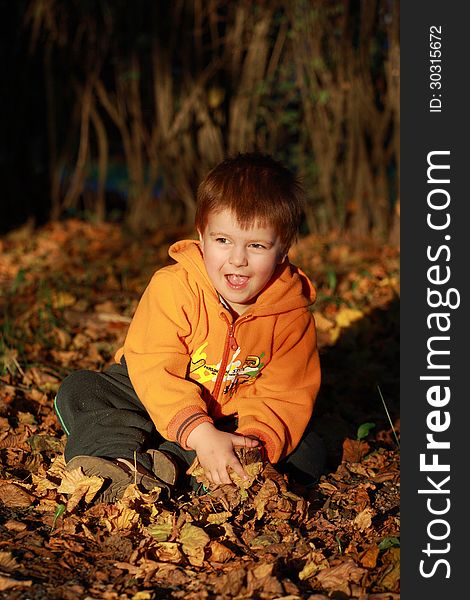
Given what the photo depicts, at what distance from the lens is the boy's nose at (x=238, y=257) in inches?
108

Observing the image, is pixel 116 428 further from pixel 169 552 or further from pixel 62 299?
pixel 62 299

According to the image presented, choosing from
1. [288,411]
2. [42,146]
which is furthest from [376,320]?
[42,146]

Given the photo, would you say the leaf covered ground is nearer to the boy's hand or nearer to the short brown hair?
the boy's hand

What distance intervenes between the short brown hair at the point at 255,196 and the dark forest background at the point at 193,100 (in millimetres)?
3581

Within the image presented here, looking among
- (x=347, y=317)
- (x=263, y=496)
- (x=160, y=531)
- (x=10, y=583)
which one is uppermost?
(x=347, y=317)

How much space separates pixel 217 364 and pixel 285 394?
259mm

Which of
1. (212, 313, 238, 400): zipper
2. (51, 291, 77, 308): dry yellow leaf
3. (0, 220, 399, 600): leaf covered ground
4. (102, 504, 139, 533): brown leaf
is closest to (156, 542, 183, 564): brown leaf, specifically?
(0, 220, 399, 600): leaf covered ground

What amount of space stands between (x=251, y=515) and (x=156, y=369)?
0.57 m

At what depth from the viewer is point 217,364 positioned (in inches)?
115

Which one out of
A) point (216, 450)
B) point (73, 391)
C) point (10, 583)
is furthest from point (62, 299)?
point (10, 583)

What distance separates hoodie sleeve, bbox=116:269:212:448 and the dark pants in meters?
0.09

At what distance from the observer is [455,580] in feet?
7.97

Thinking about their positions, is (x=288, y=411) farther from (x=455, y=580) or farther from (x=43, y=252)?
(x=43, y=252)

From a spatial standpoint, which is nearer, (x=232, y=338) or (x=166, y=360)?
(x=166, y=360)
